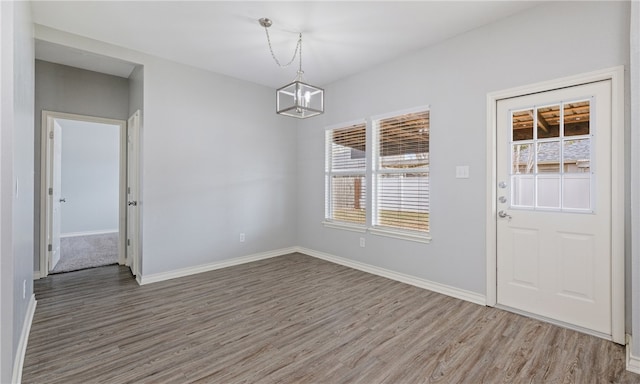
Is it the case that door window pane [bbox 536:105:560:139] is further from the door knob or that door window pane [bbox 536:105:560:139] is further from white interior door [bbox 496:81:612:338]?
the door knob

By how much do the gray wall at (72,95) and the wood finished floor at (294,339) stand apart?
196cm

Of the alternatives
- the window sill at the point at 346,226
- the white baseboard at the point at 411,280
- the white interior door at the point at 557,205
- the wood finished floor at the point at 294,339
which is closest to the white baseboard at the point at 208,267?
the wood finished floor at the point at 294,339

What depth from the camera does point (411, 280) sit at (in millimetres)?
3588

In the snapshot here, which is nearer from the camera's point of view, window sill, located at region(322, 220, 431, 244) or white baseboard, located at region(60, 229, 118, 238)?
window sill, located at region(322, 220, 431, 244)

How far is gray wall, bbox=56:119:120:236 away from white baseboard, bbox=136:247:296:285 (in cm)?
414

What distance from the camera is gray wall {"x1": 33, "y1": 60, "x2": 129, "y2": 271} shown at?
3.80m


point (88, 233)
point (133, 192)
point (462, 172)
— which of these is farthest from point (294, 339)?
point (88, 233)

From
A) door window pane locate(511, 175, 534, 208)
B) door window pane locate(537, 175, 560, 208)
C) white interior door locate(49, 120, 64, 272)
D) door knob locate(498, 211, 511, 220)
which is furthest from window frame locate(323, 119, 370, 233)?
white interior door locate(49, 120, 64, 272)

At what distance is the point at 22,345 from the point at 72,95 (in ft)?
10.9

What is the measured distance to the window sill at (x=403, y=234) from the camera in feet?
11.4

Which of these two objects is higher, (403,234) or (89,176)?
(89,176)

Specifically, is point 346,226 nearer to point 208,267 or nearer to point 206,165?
point 208,267

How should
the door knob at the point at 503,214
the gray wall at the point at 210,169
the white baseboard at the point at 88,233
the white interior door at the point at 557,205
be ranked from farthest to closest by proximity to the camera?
the white baseboard at the point at 88,233 < the gray wall at the point at 210,169 < the door knob at the point at 503,214 < the white interior door at the point at 557,205

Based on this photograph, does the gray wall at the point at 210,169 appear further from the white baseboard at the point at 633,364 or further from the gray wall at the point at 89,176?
the white baseboard at the point at 633,364
